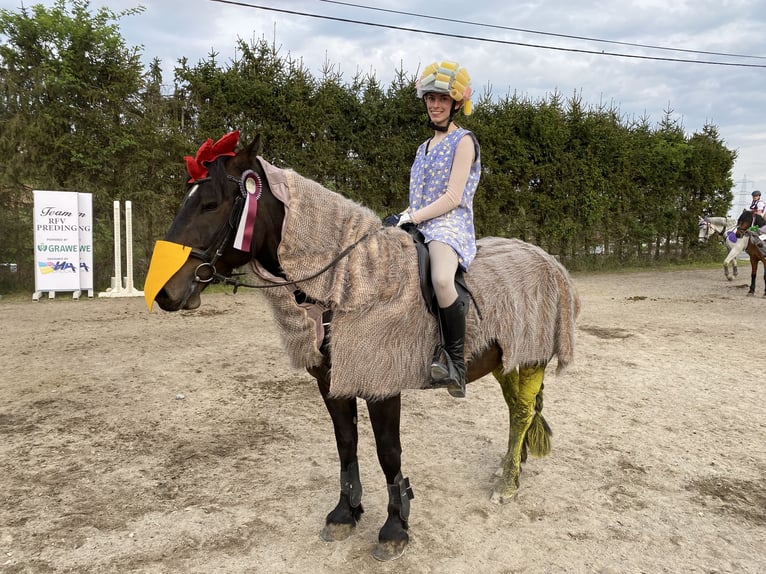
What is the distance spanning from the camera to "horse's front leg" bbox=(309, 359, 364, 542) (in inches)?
102

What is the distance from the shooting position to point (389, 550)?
8.09 feet

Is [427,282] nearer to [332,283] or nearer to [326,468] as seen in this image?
[332,283]

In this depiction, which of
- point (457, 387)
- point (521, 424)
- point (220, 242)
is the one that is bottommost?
point (521, 424)

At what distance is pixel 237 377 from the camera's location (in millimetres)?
5250

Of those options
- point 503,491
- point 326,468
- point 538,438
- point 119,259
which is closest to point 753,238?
point 538,438

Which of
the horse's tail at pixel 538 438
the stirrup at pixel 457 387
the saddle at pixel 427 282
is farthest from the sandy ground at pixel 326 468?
the saddle at pixel 427 282

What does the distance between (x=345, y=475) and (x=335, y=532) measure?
0.29m

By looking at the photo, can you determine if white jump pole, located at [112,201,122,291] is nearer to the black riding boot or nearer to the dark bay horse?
the dark bay horse

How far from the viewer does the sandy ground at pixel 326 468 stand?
2.50m

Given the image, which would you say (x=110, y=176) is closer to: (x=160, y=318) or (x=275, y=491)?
(x=160, y=318)

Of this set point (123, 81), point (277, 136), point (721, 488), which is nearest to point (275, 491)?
point (721, 488)

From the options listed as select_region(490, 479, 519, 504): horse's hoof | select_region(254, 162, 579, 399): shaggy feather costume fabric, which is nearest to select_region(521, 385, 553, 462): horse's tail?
select_region(490, 479, 519, 504): horse's hoof

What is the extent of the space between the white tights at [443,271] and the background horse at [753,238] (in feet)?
36.6

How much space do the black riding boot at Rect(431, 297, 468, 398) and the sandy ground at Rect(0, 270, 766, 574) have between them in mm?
921
